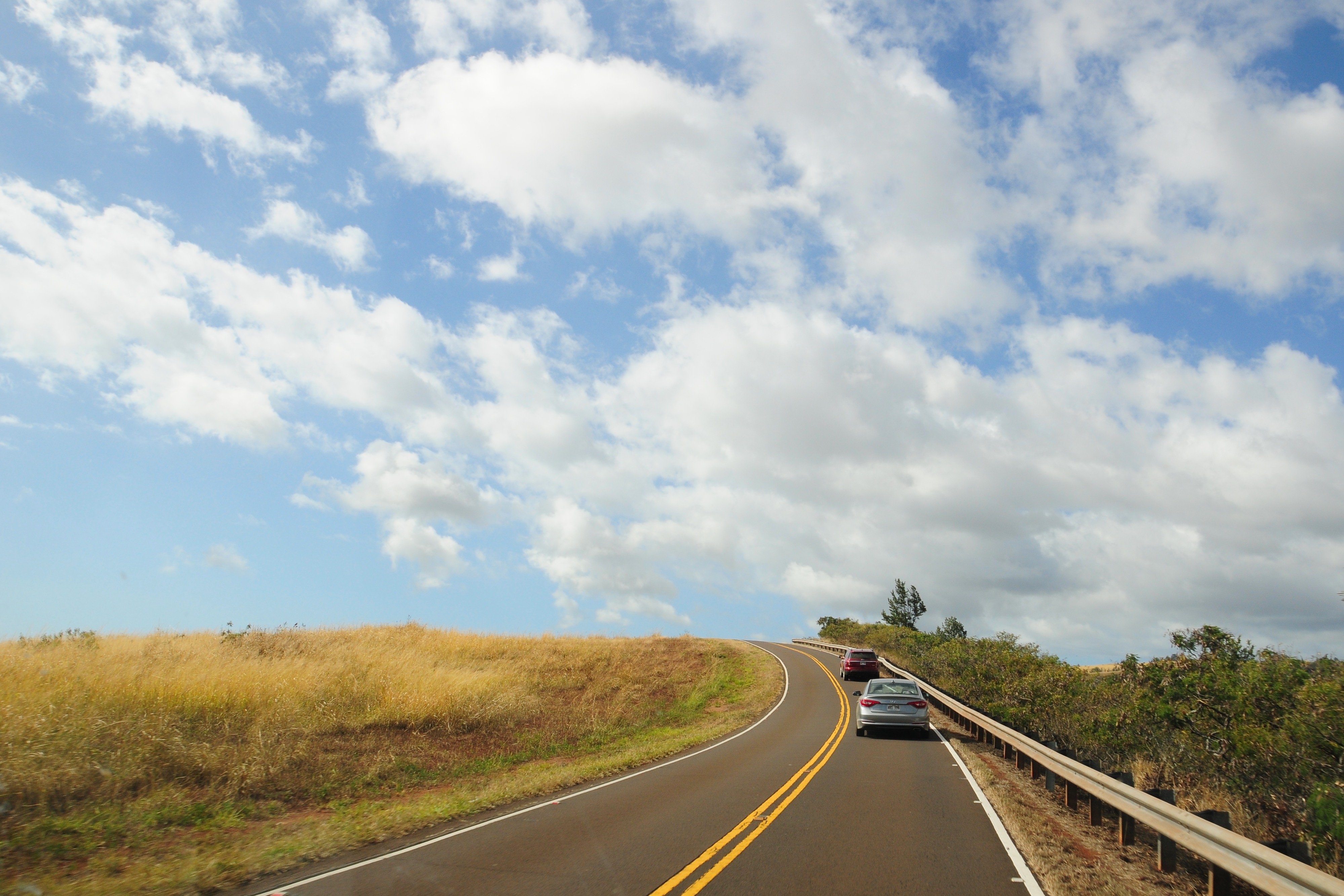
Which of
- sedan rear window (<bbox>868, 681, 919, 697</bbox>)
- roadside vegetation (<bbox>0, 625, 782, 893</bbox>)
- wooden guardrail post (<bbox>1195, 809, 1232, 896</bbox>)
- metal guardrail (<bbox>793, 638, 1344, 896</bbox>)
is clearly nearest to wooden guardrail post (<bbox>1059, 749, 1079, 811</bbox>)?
metal guardrail (<bbox>793, 638, 1344, 896</bbox>)

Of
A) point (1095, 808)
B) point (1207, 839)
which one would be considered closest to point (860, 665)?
point (1095, 808)

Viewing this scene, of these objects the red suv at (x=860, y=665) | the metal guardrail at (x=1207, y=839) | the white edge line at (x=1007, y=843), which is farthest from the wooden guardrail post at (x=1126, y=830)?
the red suv at (x=860, y=665)

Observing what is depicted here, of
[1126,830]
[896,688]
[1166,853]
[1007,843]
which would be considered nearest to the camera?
[1166,853]

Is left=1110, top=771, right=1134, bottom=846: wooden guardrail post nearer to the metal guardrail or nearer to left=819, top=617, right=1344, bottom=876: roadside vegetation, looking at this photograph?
the metal guardrail

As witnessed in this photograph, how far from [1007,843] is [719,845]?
3.45m

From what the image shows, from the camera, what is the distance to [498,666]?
2934 centimetres

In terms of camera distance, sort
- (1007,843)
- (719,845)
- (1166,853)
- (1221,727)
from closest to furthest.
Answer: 1. (1166,853)
2. (719,845)
3. (1007,843)
4. (1221,727)

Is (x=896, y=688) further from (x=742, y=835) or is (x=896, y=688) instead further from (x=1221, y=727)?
(x=742, y=835)

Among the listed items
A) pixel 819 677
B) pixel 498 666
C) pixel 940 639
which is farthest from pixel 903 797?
pixel 940 639

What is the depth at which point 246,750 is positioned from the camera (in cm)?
1265

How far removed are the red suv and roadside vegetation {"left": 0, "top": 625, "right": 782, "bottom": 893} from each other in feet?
44.1

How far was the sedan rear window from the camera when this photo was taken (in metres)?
20.1

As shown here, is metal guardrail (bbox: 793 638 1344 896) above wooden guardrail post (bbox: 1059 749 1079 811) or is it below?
above

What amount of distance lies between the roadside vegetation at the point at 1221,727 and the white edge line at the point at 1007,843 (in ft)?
7.61
